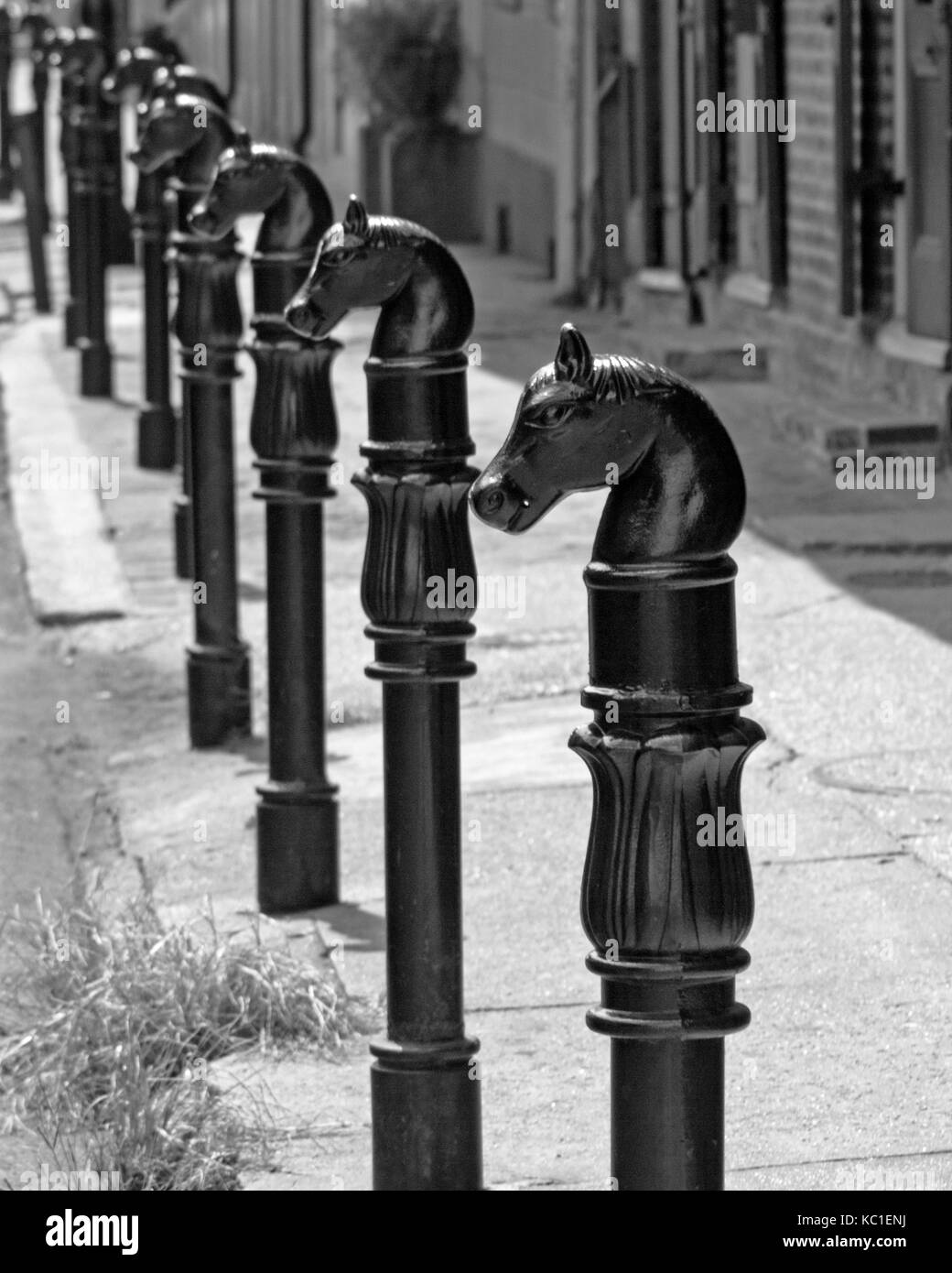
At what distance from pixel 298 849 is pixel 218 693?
1.49 meters

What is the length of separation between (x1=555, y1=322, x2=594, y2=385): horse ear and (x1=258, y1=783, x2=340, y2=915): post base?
243 cm

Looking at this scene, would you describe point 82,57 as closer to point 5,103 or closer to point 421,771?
point 421,771

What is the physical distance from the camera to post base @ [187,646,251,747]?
6.46 meters

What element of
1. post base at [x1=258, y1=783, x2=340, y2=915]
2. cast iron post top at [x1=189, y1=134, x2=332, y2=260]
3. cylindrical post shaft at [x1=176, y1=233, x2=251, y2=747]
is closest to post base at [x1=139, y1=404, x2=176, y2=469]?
cylindrical post shaft at [x1=176, y1=233, x2=251, y2=747]

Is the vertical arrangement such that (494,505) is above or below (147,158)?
below

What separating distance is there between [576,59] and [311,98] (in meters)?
9.72

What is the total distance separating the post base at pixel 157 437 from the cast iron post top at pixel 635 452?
8.12 m

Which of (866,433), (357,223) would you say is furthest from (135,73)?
(357,223)

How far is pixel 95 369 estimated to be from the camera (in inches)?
515

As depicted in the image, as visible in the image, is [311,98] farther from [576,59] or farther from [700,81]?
[700,81]

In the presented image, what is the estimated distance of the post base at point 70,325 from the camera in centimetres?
1472

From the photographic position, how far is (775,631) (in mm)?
7004
